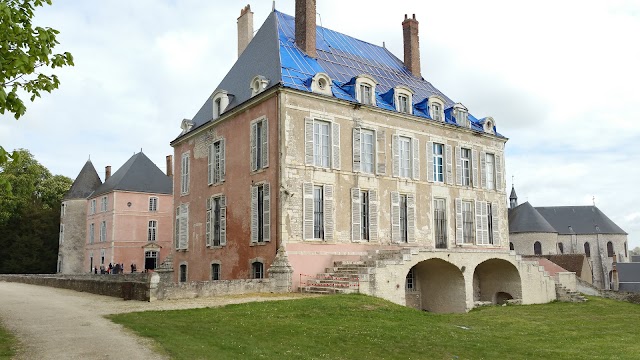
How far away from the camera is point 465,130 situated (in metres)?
26.0

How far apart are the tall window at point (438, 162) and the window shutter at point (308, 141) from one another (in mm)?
6843

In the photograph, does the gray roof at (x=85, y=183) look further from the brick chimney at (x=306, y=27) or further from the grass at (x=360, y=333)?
the grass at (x=360, y=333)

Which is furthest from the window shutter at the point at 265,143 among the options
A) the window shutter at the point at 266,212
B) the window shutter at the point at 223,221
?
the window shutter at the point at 223,221

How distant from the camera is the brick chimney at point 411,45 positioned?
28062 mm

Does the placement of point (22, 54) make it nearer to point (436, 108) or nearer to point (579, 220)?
point (436, 108)

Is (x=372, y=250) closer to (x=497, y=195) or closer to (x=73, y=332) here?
(x=497, y=195)

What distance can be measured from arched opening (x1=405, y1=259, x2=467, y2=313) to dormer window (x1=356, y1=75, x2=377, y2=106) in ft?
22.0

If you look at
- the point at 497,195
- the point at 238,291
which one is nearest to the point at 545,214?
the point at 497,195

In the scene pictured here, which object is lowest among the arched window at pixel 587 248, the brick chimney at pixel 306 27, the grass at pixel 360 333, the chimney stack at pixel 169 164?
the grass at pixel 360 333

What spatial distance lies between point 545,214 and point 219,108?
50.1 m

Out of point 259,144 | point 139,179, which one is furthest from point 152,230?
point 259,144

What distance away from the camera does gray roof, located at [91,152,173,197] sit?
4472cm

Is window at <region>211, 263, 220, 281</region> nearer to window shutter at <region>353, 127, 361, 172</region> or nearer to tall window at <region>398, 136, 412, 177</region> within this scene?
window shutter at <region>353, 127, 361, 172</region>

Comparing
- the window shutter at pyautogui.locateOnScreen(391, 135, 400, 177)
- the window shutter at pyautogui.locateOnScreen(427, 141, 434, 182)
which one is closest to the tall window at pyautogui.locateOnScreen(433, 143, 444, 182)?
the window shutter at pyautogui.locateOnScreen(427, 141, 434, 182)
